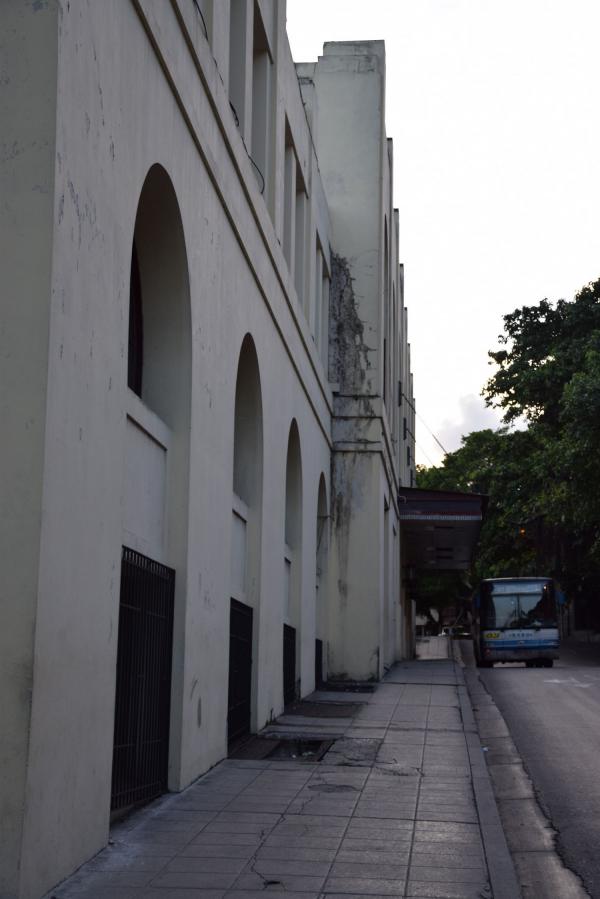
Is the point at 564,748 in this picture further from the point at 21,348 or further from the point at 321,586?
the point at 321,586

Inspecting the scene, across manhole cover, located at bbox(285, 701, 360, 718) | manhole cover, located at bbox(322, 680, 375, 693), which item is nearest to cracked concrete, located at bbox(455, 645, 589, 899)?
manhole cover, located at bbox(285, 701, 360, 718)

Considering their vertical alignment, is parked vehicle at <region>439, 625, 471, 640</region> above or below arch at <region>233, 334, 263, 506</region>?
above

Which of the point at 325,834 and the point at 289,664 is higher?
the point at 289,664

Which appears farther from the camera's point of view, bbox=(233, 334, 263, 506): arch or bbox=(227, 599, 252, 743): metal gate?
bbox=(233, 334, 263, 506): arch

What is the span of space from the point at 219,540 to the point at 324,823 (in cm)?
314

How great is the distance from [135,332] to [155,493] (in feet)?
4.22

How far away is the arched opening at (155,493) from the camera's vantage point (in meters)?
7.79

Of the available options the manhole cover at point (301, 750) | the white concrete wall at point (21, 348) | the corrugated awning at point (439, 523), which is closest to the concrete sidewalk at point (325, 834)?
the manhole cover at point (301, 750)

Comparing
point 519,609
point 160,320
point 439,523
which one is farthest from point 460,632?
point 160,320

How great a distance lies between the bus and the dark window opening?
26.8m

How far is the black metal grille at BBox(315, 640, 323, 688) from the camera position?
20.5 m

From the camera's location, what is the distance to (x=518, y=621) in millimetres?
34219

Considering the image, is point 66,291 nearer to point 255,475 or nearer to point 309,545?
point 255,475

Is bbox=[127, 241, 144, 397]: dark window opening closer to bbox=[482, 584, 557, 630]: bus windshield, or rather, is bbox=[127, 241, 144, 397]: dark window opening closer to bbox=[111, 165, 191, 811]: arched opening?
bbox=[111, 165, 191, 811]: arched opening
